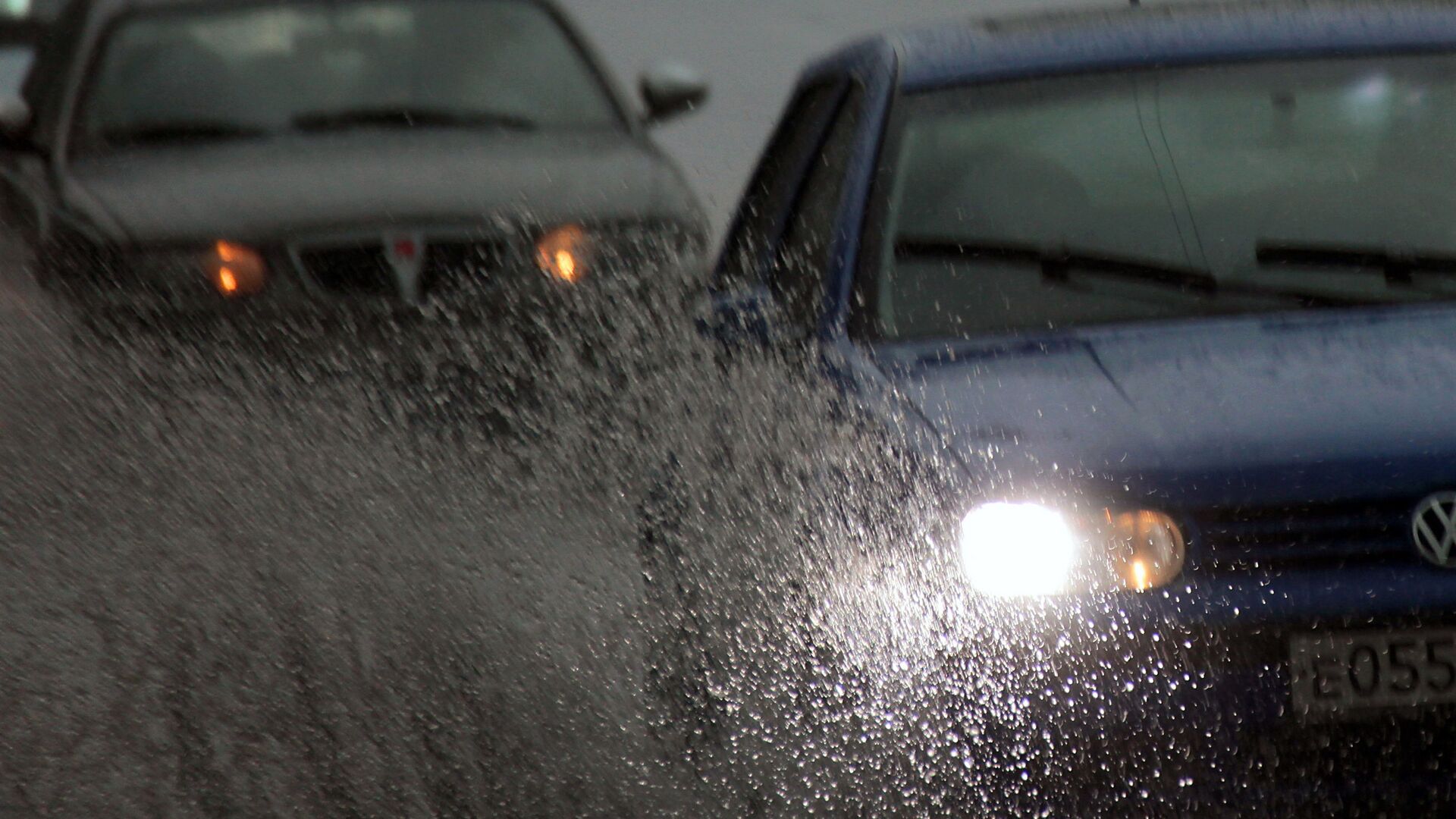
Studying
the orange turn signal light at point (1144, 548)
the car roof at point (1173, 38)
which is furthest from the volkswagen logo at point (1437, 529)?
the car roof at point (1173, 38)

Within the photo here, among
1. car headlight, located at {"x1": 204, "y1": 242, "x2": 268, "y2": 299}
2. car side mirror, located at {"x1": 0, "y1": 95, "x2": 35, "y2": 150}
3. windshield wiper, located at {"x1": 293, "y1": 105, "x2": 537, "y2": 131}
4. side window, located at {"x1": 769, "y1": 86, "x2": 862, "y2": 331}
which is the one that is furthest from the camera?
windshield wiper, located at {"x1": 293, "y1": 105, "x2": 537, "y2": 131}

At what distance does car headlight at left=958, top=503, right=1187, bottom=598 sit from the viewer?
3.76m

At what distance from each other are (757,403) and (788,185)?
103cm

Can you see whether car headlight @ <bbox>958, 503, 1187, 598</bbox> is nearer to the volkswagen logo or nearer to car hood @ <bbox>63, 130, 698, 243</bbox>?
the volkswagen logo

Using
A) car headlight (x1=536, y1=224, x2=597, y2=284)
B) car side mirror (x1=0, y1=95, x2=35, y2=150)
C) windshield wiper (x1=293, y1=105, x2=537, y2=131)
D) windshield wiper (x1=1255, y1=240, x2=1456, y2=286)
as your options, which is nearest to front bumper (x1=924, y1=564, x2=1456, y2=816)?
windshield wiper (x1=1255, y1=240, x2=1456, y2=286)

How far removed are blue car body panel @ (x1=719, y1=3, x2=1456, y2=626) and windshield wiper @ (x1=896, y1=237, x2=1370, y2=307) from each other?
83mm

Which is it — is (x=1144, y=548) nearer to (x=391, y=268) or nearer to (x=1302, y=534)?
(x=1302, y=534)

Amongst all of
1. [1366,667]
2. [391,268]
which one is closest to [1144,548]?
[1366,667]

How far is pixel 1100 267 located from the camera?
4.53 metres

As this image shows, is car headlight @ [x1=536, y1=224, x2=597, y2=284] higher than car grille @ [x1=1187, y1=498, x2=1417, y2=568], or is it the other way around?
car headlight @ [x1=536, y1=224, x2=597, y2=284]

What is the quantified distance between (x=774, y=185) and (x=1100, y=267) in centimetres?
116

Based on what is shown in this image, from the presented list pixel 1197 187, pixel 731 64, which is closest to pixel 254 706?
pixel 1197 187

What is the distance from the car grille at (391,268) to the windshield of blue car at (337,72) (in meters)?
0.88

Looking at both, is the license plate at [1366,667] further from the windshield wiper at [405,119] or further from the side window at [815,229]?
the windshield wiper at [405,119]
